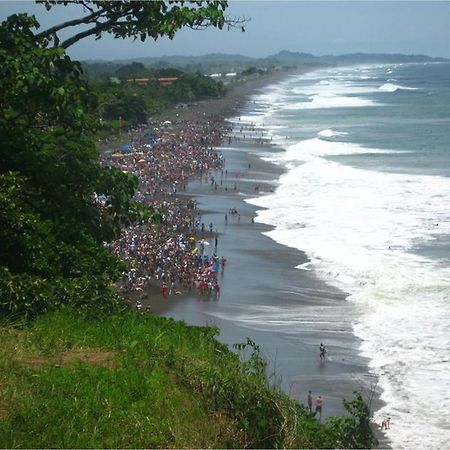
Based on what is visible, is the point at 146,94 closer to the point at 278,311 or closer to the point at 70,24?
the point at 278,311

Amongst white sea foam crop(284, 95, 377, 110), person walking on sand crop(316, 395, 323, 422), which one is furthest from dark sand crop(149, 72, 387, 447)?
white sea foam crop(284, 95, 377, 110)

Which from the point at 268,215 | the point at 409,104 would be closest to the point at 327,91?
the point at 409,104

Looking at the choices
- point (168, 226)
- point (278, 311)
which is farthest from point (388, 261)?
point (168, 226)

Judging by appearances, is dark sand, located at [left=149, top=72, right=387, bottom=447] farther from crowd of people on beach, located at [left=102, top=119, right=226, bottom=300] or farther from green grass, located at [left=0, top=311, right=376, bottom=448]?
green grass, located at [left=0, top=311, right=376, bottom=448]

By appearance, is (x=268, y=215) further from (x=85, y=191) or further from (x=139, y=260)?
(x=85, y=191)

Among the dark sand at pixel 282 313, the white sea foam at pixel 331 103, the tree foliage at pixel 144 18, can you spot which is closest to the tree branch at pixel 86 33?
the tree foliage at pixel 144 18

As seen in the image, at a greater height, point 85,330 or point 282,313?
point 85,330
